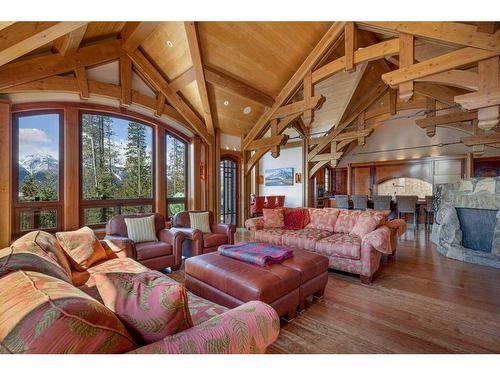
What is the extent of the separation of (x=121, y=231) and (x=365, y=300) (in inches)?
133

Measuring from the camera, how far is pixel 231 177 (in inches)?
296

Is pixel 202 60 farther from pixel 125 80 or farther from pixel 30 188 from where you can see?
pixel 30 188

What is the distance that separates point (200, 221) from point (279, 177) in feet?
14.9

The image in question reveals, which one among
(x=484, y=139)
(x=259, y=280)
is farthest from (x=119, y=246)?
(x=484, y=139)

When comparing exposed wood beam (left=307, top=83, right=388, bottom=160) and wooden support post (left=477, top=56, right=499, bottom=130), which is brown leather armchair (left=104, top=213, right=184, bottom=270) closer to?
wooden support post (left=477, top=56, right=499, bottom=130)

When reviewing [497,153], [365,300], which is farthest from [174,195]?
[497,153]

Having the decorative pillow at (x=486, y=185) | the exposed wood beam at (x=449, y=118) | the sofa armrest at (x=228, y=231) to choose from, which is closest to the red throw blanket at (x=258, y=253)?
the sofa armrest at (x=228, y=231)

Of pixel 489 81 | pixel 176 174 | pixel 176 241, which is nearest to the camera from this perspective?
pixel 489 81

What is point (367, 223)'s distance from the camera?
144 inches

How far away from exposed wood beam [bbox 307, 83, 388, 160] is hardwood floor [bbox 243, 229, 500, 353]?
4.57 metres

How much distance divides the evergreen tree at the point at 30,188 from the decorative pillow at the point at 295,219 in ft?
14.4

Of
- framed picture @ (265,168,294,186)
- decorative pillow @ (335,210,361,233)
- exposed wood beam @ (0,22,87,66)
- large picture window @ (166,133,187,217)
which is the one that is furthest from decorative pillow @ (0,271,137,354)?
framed picture @ (265,168,294,186)

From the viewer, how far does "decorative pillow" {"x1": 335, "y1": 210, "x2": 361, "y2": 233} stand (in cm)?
406
